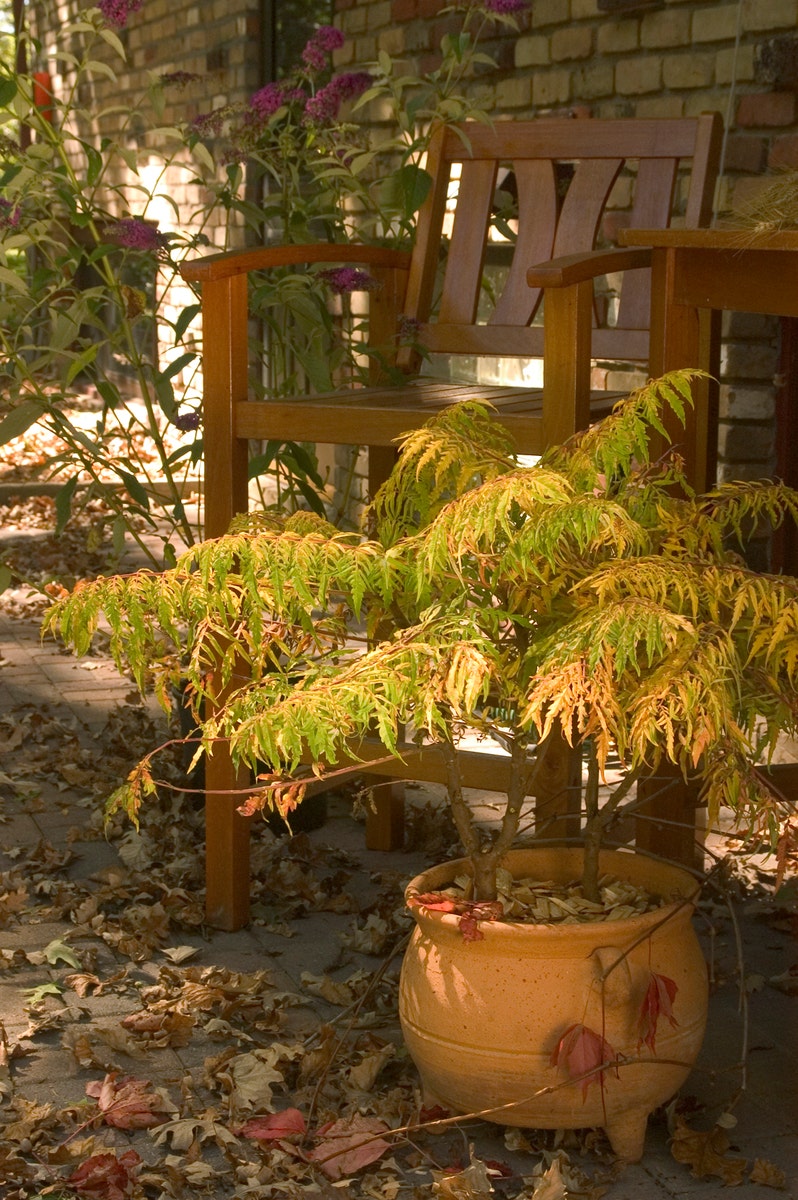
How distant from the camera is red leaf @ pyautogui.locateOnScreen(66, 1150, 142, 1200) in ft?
6.72

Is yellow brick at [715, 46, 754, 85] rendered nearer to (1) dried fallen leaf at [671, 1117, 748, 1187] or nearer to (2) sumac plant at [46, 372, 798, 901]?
(2) sumac plant at [46, 372, 798, 901]

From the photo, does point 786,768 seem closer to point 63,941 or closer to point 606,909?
point 606,909

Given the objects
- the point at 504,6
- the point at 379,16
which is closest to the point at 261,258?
the point at 504,6

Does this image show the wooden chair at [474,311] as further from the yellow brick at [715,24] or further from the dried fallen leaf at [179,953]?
the yellow brick at [715,24]

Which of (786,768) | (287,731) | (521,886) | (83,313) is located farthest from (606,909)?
(83,313)

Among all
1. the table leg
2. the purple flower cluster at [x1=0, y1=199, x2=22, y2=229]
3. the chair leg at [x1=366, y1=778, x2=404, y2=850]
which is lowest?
the chair leg at [x1=366, y1=778, x2=404, y2=850]

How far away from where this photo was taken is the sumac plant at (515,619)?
5.86ft

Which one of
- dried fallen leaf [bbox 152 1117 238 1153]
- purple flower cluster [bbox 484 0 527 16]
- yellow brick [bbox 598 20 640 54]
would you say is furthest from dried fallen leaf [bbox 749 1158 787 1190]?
yellow brick [bbox 598 20 640 54]

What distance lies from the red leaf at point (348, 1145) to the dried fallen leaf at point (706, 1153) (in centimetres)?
39

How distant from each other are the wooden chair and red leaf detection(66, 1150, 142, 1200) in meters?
0.56

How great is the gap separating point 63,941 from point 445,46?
2.24m

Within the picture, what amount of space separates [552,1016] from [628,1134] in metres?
0.21

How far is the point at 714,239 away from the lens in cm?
223

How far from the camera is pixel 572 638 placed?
6.06ft
